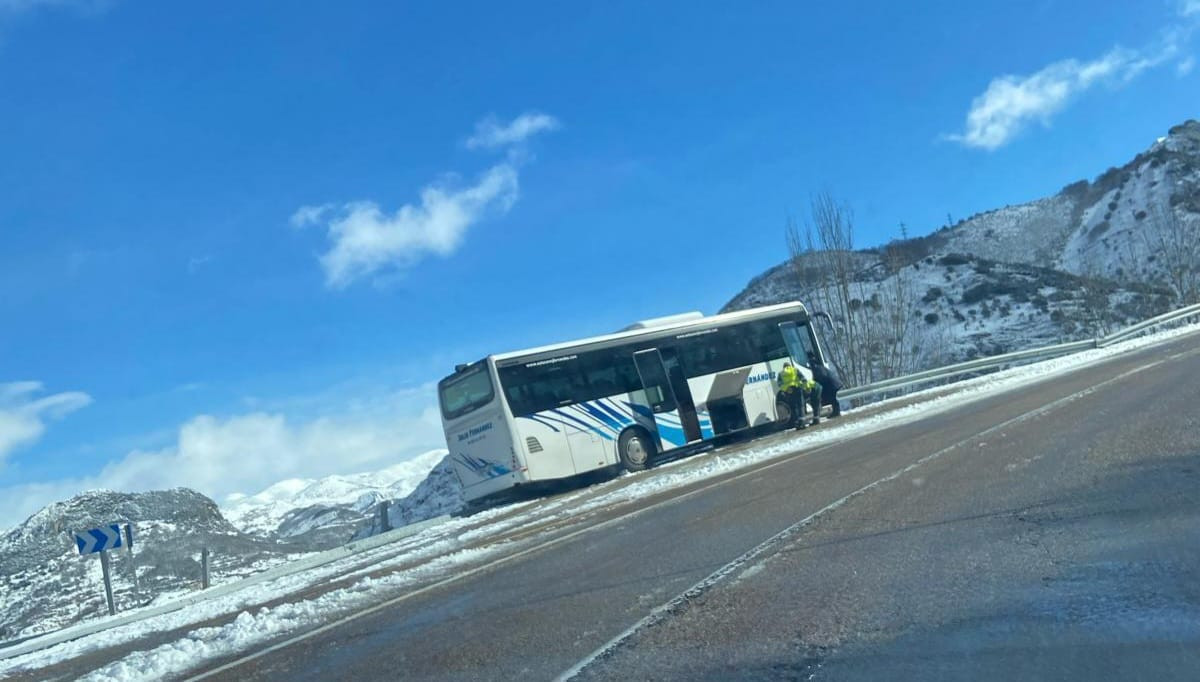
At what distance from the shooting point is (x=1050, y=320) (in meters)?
58.0

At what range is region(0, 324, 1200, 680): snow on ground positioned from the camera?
24.8 ft

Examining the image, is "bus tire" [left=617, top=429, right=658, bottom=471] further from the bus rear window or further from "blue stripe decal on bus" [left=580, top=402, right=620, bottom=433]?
the bus rear window

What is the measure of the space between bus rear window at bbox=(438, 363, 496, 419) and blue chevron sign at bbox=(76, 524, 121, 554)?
732 centimetres

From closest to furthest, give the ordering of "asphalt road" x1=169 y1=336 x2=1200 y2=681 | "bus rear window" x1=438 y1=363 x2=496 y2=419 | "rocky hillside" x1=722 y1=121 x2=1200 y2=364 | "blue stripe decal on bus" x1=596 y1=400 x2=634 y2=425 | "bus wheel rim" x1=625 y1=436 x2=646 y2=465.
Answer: "asphalt road" x1=169 y1=336 x2=1200 y2=681
"bus rear window" x1=438 y1=363 x2=496 y2=419
"blue stripe decal on bus" x1=596 y1=400 x2=634 y2=425
"bus wheel rim" x1=625 y1=436 x2=646 y2=465
"rocky hillside" x1=722 y1=121 x2=1200 y2=364

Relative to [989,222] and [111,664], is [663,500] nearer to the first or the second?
[111,664]

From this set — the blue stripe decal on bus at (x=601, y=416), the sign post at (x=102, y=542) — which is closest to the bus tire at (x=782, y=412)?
the blue stripe decal on bus at (x=601, y=416)

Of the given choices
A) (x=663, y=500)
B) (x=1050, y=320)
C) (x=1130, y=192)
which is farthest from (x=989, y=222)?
(x=663, y=500)

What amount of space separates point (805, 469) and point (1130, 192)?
9463cm

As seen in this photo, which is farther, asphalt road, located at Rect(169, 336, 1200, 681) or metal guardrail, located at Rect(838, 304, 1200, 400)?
metal guardrail, located at Rect(838, 304, 1200, 400)

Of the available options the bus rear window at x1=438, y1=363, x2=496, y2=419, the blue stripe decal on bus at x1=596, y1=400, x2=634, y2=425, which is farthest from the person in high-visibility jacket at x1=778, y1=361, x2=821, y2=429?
the bus rear window at x1=438, y1=363, x2=496, y2=419

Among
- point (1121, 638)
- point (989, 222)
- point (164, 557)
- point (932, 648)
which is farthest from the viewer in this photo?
point (989, 222)

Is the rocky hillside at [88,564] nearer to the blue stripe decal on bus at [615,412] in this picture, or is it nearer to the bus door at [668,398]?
the blue stripe decal on bus at [615,412]

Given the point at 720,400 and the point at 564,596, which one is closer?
the point at 564,596

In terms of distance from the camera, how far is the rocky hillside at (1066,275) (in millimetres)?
53312
